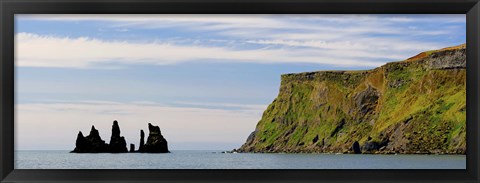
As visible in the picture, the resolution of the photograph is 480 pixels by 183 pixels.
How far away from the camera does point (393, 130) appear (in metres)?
46.9

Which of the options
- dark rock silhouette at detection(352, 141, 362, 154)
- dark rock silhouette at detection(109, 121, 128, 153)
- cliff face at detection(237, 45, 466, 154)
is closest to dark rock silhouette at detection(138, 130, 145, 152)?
dark rock silhouette at detection(109, 121, 128, 153)

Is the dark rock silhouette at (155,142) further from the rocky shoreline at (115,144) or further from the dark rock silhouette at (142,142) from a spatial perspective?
the dark rock silhouette at (142,142)

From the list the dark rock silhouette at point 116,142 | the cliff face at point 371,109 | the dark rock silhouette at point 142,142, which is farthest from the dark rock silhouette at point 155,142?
the cliff face at point 371,109

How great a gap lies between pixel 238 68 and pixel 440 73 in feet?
101

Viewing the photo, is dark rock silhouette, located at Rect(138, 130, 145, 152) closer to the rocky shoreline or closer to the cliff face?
the rocky shoreline

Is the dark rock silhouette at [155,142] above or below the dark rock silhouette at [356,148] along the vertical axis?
above

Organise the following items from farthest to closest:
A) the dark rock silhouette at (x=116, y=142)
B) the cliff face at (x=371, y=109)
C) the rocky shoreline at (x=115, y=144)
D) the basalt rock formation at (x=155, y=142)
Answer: the cliff face at (x=371, y=109) → the basalt rock formation at (x=155, y=142) → the dark rock silhouette at (x=116, y=142) → the rocky shoreline at (x=115, y=144)

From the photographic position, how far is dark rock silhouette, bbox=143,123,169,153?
28.4 metres

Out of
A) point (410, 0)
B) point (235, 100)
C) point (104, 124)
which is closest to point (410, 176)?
point (410, 0)

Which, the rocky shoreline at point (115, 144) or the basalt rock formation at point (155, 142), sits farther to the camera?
the basalt rock formation at point (155, 142)

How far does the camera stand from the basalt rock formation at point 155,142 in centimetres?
2836

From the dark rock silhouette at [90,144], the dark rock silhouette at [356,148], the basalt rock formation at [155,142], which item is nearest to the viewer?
the dark rock silhouette at [90,144]

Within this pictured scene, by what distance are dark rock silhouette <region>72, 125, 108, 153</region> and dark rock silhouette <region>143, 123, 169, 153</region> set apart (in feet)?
5.20

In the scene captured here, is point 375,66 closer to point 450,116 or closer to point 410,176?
point 450,116
